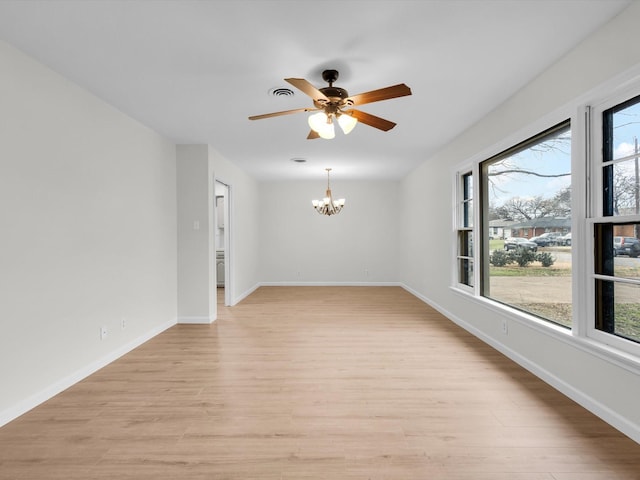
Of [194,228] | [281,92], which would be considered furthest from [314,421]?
[194,228]

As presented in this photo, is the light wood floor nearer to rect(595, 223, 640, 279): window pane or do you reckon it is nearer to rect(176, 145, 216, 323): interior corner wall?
rect(595, 223, 640, 279): window pane

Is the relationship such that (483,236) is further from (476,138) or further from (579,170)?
(579,170)

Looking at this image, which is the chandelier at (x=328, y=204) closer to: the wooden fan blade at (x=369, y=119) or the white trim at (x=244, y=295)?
the white trim at (x=244, y=295)

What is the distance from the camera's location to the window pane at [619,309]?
2.11m

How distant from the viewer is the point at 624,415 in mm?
2062

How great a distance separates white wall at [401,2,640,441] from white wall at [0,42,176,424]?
3832 mm

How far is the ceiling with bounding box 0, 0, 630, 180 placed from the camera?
197 centimetres

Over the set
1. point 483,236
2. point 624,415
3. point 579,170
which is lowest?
point 624,415

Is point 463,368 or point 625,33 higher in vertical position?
point 625,33

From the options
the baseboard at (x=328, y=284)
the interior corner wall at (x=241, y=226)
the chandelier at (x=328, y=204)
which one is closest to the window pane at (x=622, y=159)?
the interior corner wall at (x=241, y=226)

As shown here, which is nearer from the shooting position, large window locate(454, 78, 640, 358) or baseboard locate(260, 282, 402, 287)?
large window locate(454, 78, 640, 358)

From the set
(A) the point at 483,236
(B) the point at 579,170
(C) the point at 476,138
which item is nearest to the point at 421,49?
(B) the point at 579,170

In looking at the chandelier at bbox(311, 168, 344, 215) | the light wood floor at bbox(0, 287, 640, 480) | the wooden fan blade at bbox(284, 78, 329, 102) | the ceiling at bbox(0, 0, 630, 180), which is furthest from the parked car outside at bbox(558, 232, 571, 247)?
the chandelier at bbox(311, 168, 344, 215)

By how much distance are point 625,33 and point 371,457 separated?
2821mm
